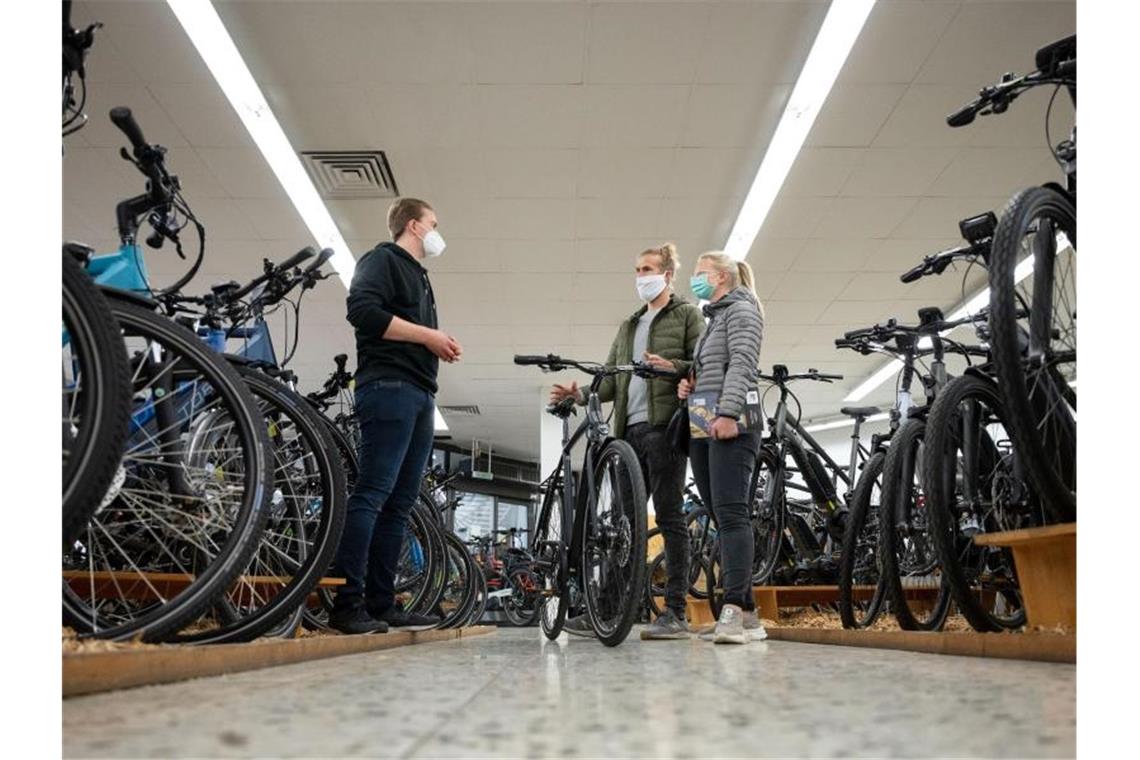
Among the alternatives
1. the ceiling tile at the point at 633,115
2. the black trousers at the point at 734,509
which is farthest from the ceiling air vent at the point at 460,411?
the black trousers at the point at 734,509

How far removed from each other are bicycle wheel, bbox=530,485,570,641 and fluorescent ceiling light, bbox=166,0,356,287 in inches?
65.9

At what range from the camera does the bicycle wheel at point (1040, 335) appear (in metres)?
1.88

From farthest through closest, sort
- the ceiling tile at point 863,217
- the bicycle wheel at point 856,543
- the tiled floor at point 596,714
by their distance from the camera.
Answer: the ceiling tile at point 863,217 < the bicycle wheel at point 856,543 < the tiled floor at point 596,714

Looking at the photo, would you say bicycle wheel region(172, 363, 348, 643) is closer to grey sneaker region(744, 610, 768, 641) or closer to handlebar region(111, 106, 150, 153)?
handlebar region(111, 106, 150, 153)

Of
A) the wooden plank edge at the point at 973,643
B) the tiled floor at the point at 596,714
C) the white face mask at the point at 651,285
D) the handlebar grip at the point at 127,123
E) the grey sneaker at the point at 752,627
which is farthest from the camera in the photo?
the white face mask at the point at 651,285

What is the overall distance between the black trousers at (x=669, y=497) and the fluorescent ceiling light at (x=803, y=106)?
2136 mm

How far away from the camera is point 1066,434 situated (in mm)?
2061

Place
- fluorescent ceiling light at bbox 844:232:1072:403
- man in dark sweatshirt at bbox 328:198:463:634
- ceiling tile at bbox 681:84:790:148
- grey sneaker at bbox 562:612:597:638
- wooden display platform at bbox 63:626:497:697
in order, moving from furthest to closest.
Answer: fluorescent ceiling light at bbox 844:232:1072:403
ceiling tile at bbox 681:84:790:148
grey sneaker at bbox 562:612:597:638
man in dark sweatshirt at bbox 328:198:463:634
wooden display platform at bbox 63:626:497:697

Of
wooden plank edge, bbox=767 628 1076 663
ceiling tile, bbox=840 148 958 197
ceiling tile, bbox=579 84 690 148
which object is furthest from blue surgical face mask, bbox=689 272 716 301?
ceiling tile, bbox=840 148 958 197

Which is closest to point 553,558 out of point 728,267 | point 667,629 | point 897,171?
point 667,629

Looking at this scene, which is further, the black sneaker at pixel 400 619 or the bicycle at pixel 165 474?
the black sneaker at pixel 400 619

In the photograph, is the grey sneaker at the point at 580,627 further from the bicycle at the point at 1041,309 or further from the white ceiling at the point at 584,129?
the white ceiling at the point at 584,129

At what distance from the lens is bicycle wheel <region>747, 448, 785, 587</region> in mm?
4746
